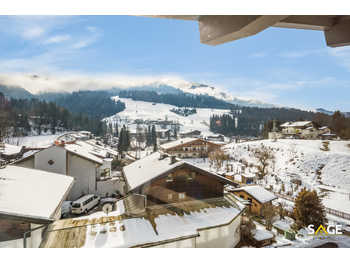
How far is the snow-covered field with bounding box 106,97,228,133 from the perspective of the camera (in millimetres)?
2707

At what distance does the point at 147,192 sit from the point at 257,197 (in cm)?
152

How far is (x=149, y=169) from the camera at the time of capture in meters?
2.51

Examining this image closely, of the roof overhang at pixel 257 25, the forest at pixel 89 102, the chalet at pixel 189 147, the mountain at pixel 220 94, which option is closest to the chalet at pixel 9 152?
the forest at pixel 89 102

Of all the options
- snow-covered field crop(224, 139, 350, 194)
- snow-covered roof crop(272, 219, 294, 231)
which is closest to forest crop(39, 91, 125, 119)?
snow-covered field crop(224, 139, 350, 194)

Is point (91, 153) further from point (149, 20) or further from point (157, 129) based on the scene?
point (149, 20)

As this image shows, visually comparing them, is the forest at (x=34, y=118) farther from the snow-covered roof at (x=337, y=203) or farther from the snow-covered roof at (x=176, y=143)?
the snow-covered roof at (x=337, y=203)

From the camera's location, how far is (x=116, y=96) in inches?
104

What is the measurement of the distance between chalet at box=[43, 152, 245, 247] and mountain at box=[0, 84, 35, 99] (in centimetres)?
149

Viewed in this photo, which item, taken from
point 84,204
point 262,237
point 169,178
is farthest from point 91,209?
point 262,237

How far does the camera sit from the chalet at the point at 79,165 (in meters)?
2.33

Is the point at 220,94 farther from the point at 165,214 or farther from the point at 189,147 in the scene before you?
the point at 165,214

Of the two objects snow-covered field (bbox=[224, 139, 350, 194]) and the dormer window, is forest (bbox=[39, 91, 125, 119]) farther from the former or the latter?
snow-covered field (bbox=[224, 139, 350, 194])

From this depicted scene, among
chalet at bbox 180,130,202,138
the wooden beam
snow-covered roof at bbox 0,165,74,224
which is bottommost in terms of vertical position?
snow-covered roof at bbox 0,165,74,224
